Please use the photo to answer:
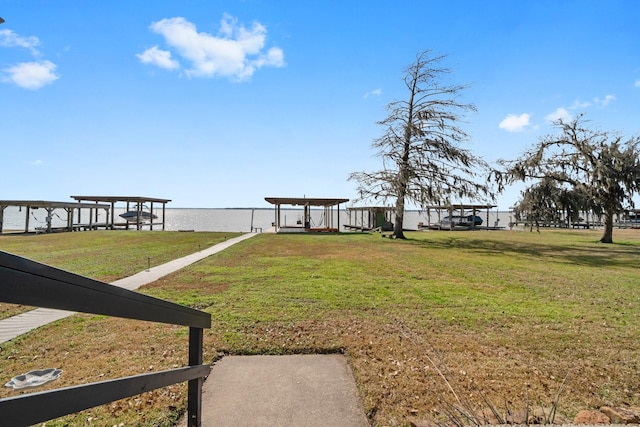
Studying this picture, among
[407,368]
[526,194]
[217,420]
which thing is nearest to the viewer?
[217,420]

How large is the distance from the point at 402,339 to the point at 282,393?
82.4 inches

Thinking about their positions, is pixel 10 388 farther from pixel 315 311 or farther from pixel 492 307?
pixel 492 307

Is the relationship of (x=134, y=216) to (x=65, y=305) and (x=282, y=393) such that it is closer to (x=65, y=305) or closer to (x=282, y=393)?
(x=282, y=393)

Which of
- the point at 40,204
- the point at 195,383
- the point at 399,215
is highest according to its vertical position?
the point at 40,204

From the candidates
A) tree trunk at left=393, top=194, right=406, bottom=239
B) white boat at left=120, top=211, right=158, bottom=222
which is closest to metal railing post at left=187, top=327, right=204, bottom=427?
tree trunk at left=393, top=194, right=406, bottom=239

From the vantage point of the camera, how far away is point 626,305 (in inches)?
269

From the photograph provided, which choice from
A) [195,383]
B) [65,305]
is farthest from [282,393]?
[65,305]

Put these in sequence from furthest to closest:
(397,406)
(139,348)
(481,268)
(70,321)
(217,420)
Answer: (481,268) → (70,321) → (139,348) → (397,406) → (217,420)

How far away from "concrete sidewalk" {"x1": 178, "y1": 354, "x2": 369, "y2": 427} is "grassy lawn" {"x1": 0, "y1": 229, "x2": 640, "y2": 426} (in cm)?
19

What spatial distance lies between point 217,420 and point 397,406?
1588 mm

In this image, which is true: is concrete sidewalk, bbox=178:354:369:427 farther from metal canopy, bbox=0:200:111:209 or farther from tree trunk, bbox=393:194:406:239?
metal canopy, bbox=0:200:111:209

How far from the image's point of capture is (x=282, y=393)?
3.48 m

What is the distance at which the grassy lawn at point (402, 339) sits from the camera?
3.41 metres

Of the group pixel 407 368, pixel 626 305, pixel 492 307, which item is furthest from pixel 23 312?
pixel 626 305
